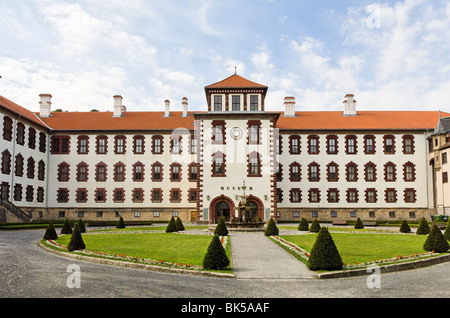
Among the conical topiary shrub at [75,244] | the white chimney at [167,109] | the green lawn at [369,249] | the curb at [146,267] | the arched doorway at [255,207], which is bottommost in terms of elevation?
the green lawn at [369,249]

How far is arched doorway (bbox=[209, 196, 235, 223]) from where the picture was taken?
44.0 metres

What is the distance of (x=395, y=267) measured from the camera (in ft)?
50.5

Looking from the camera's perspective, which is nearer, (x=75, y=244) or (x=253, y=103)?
(x=75, y=244)

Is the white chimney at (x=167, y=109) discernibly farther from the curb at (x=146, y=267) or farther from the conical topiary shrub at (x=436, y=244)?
the conical topiary shrub at (x=436, y=244)

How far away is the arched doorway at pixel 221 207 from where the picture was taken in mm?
44000

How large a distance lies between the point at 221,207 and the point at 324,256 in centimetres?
2963

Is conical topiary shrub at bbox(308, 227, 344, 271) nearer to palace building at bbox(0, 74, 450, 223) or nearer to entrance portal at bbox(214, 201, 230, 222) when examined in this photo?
entrance portal at bbox(214, 201, 230, 222)

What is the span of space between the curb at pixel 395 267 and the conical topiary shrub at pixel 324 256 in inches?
19.6

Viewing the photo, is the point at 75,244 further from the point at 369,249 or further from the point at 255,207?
the point at 255,207

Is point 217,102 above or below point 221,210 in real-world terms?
above

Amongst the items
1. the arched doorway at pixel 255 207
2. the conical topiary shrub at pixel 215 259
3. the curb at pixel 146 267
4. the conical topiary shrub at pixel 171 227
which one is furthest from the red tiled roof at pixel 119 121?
the conical topiary shrub at pixel 215 259

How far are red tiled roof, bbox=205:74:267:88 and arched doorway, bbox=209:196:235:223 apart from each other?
1165cm

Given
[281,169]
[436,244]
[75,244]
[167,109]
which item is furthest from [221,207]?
[436,244]
